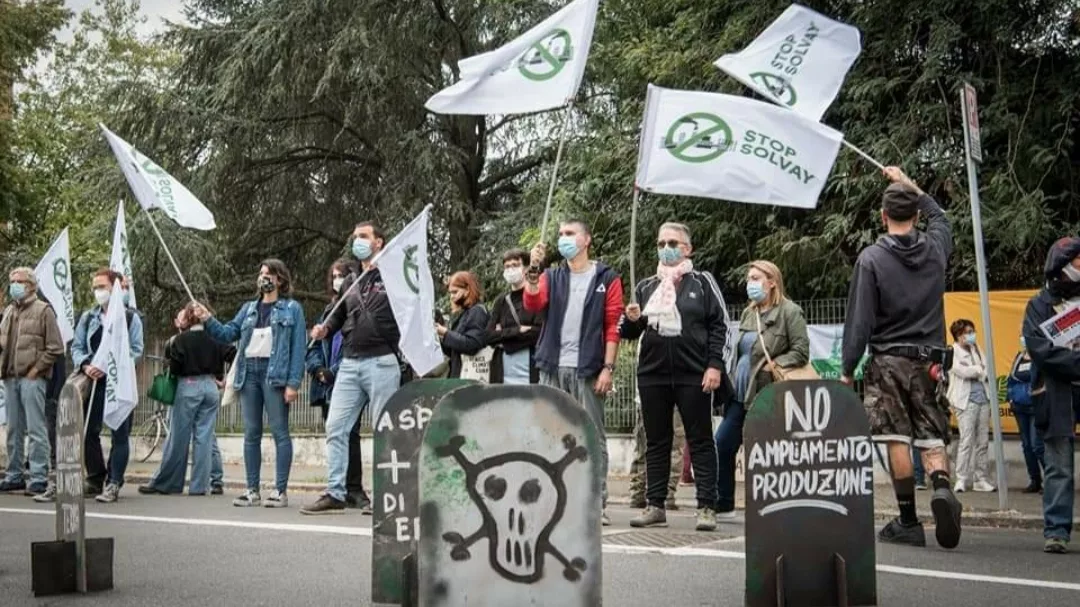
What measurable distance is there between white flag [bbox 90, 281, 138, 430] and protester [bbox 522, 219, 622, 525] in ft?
13.7

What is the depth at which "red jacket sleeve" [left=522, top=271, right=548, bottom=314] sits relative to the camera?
360 inches

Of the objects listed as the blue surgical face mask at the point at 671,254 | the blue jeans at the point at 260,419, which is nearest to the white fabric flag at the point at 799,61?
the blue surgical face mask at the point at 671,254

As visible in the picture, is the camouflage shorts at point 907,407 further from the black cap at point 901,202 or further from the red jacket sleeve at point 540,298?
the red jacket sleeve at point 540,298

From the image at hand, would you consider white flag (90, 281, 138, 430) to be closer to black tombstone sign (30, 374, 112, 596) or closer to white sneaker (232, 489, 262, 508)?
white sneaker (232, 489, 262, 508)

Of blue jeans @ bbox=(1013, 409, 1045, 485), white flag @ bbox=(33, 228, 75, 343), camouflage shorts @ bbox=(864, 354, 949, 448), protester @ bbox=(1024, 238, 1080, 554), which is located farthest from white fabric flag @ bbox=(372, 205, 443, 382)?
blue jeans @ bbox=(1013, 409, 1045, 485)

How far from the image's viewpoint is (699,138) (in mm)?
8875

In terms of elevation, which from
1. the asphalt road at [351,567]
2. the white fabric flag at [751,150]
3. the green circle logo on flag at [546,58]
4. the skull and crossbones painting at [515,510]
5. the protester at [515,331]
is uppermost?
the green circle logo on flag at [546,58]

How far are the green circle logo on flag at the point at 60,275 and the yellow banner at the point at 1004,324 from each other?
908 centimetres

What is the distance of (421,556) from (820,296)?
12316 mm

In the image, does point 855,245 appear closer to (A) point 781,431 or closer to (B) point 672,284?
(B) point 672,284

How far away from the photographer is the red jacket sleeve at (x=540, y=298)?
915 centimetres

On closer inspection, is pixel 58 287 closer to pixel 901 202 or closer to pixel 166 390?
pixel 166 390

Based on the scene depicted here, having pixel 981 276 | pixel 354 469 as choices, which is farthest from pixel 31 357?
pixel 981 276

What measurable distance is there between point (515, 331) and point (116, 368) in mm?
3841
